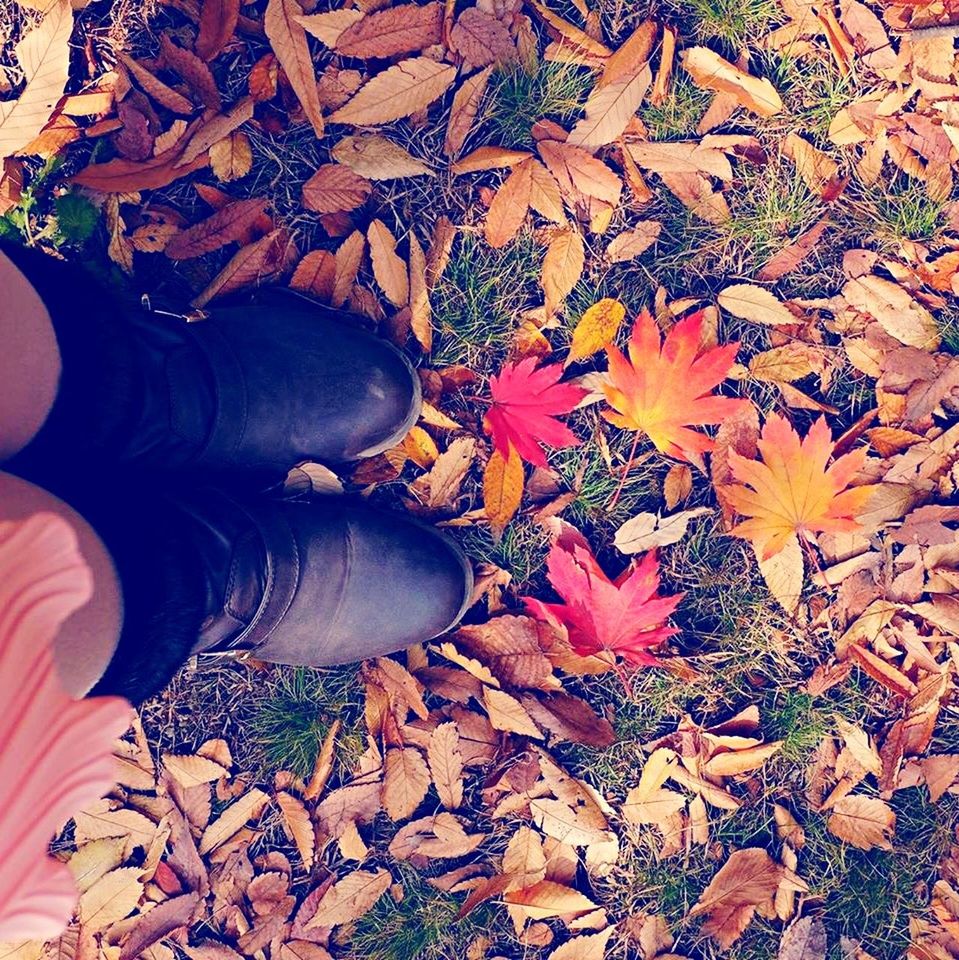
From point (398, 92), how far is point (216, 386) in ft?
2.36

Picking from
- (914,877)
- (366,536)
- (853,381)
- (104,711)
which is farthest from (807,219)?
(104,711)

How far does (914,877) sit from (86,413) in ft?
5.97

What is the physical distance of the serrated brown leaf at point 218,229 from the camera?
6.10ft

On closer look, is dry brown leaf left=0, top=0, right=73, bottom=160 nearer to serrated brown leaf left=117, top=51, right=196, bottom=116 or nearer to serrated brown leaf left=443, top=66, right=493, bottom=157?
serrated brown leaf left=117, top=51, right=196, bottom=116

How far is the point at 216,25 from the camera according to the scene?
183 centimetres

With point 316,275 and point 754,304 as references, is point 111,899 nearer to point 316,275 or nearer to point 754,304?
point 316,275

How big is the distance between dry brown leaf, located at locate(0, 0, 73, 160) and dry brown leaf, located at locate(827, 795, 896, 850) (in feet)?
7.05

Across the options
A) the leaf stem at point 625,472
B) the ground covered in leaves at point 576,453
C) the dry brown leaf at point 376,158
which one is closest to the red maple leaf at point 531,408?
the ground covered in leaves at point 576,453

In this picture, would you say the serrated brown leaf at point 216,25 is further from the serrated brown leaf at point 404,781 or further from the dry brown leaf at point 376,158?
the serrated brown leaf at point 404,781

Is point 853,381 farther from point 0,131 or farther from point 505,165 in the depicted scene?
point 0,131

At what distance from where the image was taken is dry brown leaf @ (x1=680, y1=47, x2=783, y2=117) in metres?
1.83

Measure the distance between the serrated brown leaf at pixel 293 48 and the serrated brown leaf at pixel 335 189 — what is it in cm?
9

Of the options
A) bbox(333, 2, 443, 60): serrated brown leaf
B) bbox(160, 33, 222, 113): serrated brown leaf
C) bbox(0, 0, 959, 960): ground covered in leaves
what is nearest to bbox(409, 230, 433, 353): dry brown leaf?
bbox(0, 0, 959, 960): ground covered in leaves

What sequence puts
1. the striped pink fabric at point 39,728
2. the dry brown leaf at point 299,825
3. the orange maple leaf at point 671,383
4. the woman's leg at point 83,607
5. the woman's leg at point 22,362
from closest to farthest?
the striped pink fabric at point 39,728 < the woman's leg at point 83,607 < the woman's leg at point 22,362 < the orange maple leaf at point 671,383 < the dry brown leaf at point 299,825
